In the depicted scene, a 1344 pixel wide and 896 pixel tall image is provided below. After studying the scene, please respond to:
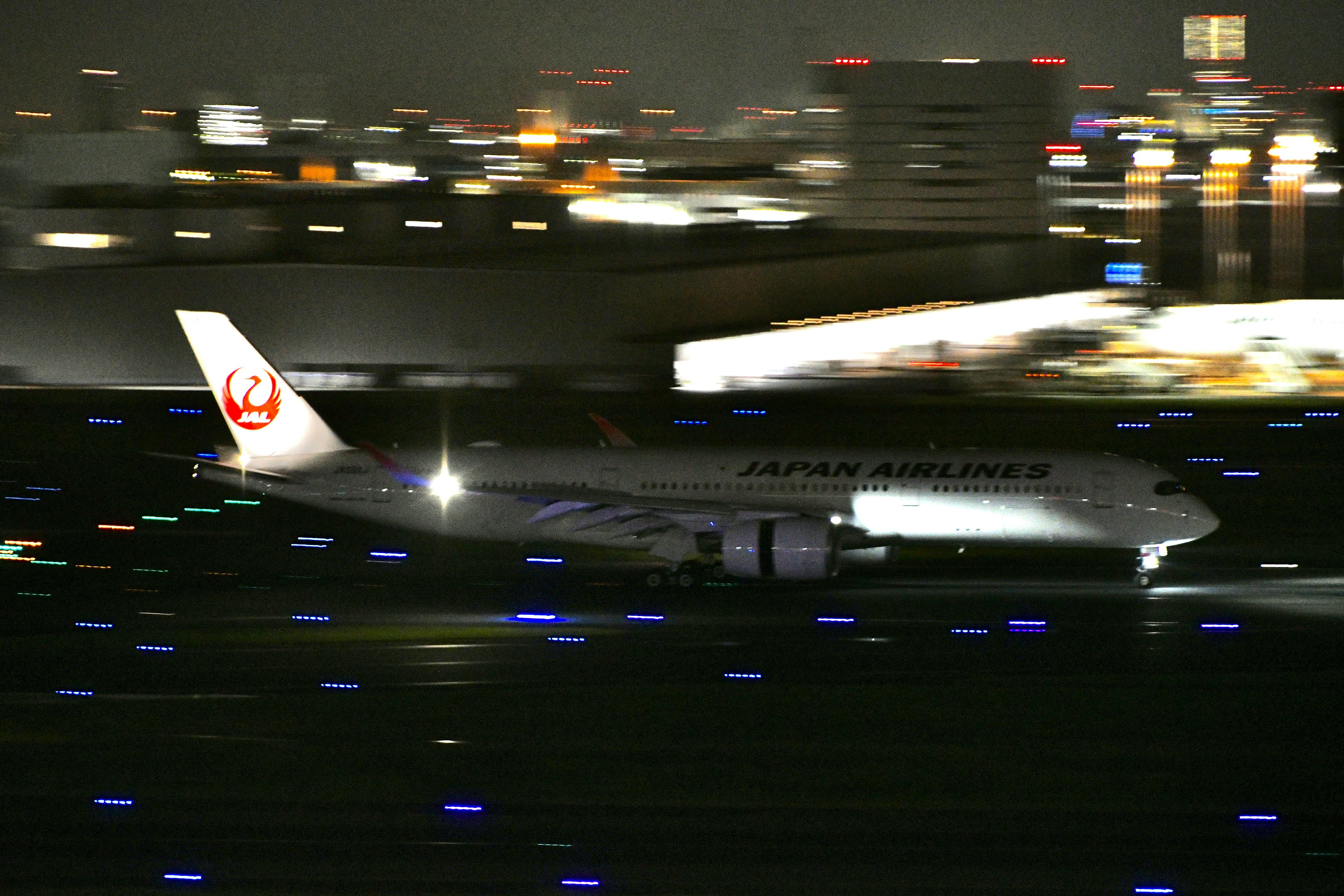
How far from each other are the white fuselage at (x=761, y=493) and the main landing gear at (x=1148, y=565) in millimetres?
180

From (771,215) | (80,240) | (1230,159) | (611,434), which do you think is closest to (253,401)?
(611,434)

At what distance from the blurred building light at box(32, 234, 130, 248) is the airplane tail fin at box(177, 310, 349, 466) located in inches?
2332

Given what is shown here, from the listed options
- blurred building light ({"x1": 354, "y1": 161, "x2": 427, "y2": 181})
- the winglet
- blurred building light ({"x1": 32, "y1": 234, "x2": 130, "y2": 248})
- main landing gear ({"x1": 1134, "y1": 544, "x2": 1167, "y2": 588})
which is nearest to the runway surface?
main landing gear ({"x1": 1134, "y1": 544, "x2": 1167, "y2": 588})

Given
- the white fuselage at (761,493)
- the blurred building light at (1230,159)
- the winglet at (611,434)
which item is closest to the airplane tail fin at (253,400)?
the white fuselage at (761,493)

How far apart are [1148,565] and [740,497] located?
8279 mm

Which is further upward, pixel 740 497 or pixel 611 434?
pixel 611 434

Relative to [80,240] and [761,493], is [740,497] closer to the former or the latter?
[761,493]

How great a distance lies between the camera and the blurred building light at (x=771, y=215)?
405 feet

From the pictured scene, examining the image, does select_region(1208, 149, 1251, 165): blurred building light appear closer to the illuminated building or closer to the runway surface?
the illuminated building

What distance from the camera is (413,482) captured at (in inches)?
1206

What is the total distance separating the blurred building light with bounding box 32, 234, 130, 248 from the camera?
3393 inches

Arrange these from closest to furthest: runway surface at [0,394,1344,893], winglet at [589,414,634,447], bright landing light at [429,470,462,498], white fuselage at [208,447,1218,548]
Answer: runway surface at [0,394,1344,893] → white fuselage at [208,447,1218,548] → bright landing light at [429,470,462,498] → winglet at [589,414,634,447]

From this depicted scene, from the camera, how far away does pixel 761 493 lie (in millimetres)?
29562

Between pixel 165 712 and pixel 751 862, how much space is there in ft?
30.1
